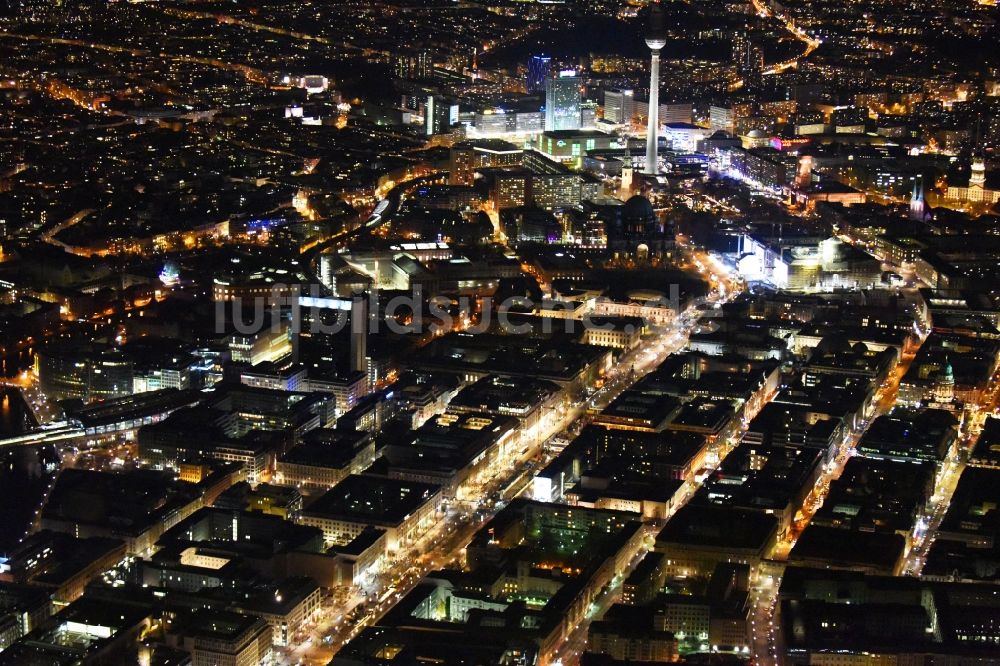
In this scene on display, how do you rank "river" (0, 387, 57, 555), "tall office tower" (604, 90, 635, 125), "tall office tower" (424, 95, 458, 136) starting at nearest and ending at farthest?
"river" (0, 387, 57, 555)
"tall office tower" (424, 95, 458, 136)
"tall office tower" (604, 90, 635, 125)

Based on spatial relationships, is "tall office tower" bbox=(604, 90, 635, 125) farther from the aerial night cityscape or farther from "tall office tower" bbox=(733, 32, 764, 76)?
"tall office tower" bbox=(733, 32, 764, 76)

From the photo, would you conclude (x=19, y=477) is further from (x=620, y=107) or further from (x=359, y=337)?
(x=620, y=107)

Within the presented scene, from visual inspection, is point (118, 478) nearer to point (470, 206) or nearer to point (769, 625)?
point (769, 625)

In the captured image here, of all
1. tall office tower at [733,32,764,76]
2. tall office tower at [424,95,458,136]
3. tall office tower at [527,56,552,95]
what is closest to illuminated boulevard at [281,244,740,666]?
tall office tower at [424,95,458,136]

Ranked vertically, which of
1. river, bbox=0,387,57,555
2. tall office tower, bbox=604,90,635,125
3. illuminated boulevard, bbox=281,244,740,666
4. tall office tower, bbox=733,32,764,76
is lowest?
river, bbox=0,387,57,555

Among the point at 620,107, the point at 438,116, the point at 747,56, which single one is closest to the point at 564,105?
the point at 620,107

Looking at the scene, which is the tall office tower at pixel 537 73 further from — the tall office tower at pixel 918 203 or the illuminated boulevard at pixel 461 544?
the illuminated boulevard at pixel 461 544
